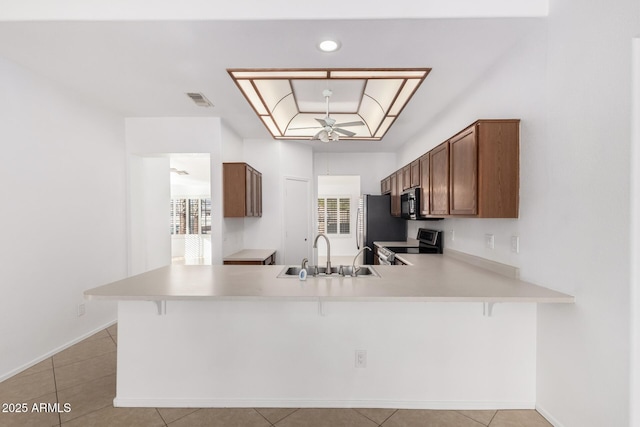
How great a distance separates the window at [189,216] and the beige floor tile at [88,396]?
26.7 feet

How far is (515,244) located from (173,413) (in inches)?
112

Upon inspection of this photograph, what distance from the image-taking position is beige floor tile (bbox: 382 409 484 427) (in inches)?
76.1

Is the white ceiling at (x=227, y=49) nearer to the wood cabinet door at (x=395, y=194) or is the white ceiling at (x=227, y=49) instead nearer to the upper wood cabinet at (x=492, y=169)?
the upper wood cabinet at (x=492, y=169)

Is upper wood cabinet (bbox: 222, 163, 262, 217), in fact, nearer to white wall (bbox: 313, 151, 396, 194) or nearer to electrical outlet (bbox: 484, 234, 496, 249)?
white wall (bbox: 313, 151, 396, 194)

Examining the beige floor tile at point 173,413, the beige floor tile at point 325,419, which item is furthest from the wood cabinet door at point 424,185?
the beige floor tile at point 173,413

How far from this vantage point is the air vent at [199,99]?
316 centimetres

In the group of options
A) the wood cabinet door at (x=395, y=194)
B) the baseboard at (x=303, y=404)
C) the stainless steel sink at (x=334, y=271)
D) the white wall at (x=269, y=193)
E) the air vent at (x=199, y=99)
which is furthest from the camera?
the white wall at (x=269, y=193)

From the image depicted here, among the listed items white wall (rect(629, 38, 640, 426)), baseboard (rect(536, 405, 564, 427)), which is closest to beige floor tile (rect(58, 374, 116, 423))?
baseboard (rect(536, 405, 564, 427))

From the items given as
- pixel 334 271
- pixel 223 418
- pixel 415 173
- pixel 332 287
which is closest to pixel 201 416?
pixel 223 418

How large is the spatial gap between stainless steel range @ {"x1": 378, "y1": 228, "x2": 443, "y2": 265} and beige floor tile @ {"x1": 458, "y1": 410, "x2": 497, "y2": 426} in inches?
66.6

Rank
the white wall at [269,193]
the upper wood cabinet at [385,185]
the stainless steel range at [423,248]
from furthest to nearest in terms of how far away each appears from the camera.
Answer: the upper wood cabinet at [385,185] → the white wall at [269,193] → the stainless steel range at [423,248]

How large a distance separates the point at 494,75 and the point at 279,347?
285 centimetres

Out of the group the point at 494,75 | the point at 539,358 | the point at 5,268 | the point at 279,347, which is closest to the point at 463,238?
the point at 539,358

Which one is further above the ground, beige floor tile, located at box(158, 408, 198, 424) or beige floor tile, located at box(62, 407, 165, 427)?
beige floor tile, located at box(62, 407, 165, 427)
